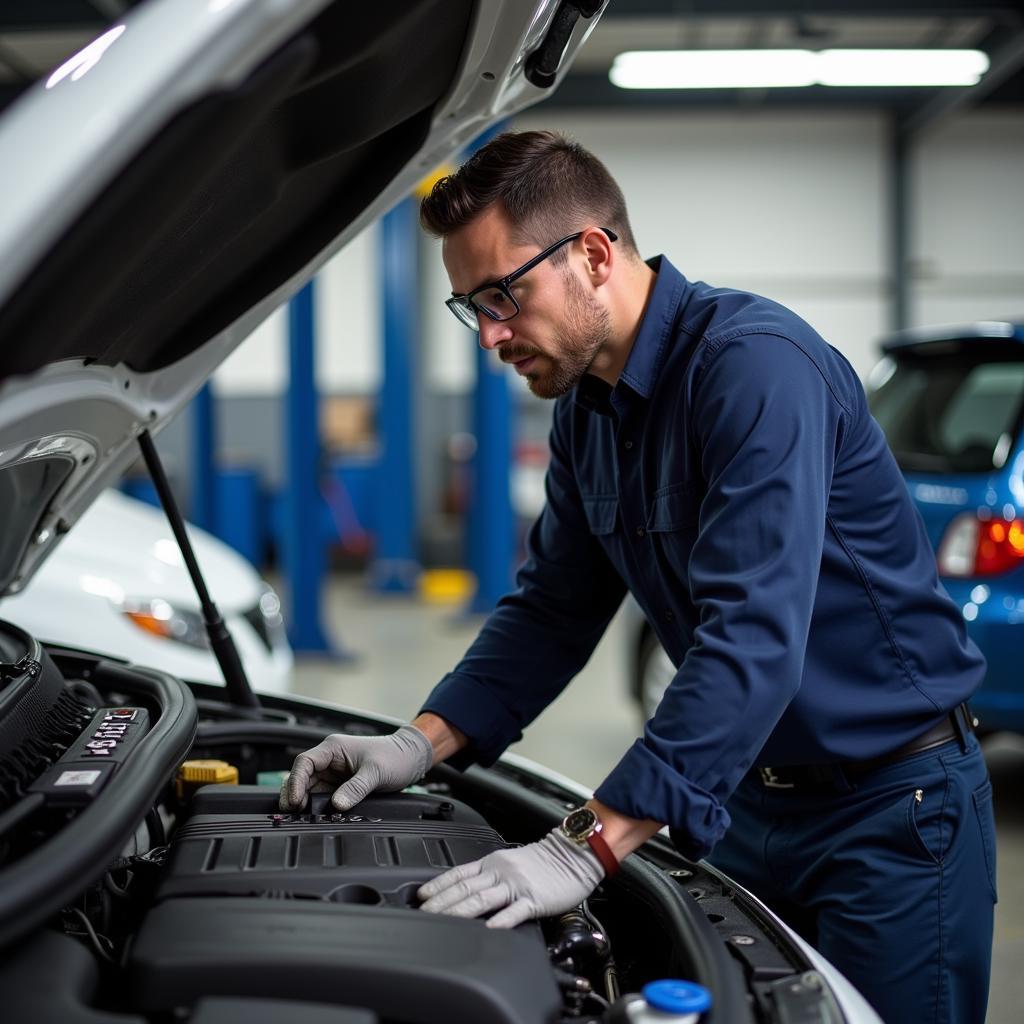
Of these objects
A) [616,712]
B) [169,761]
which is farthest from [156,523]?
[169,761]

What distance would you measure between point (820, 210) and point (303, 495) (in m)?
7.66

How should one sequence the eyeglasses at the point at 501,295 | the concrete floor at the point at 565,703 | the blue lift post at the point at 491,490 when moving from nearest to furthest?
1. the eyeglasses at the point at 501,295
2. the concrete floor at the point at 565,703
3. the blue lift post at the point at 491,490

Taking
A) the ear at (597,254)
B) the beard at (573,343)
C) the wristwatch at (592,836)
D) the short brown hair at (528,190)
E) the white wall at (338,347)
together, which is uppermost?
the white wall at (338,347)

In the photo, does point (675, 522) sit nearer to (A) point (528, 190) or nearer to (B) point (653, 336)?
(B) point (653, 336)

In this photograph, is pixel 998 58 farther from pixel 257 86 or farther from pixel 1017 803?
pixel 257 86

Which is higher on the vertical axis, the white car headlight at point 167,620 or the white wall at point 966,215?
the white wall at point 966,215

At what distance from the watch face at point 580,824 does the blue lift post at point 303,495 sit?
481cm

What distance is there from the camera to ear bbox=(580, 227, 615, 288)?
1366 millimetres

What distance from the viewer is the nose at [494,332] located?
54.3 inches

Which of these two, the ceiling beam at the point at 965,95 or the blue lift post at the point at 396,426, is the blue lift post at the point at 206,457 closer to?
the blue lift post at the point at 396,426

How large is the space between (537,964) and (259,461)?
410 inches

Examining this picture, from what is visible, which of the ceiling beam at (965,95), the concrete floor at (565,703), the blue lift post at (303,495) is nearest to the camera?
the concrete floor at (565,703)

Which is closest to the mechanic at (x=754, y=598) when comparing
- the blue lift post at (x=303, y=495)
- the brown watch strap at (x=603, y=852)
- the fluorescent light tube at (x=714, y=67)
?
the brown watch strap at (x=603, y=852)

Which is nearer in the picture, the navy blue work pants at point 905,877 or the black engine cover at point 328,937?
the black engine cover at point 328,937
